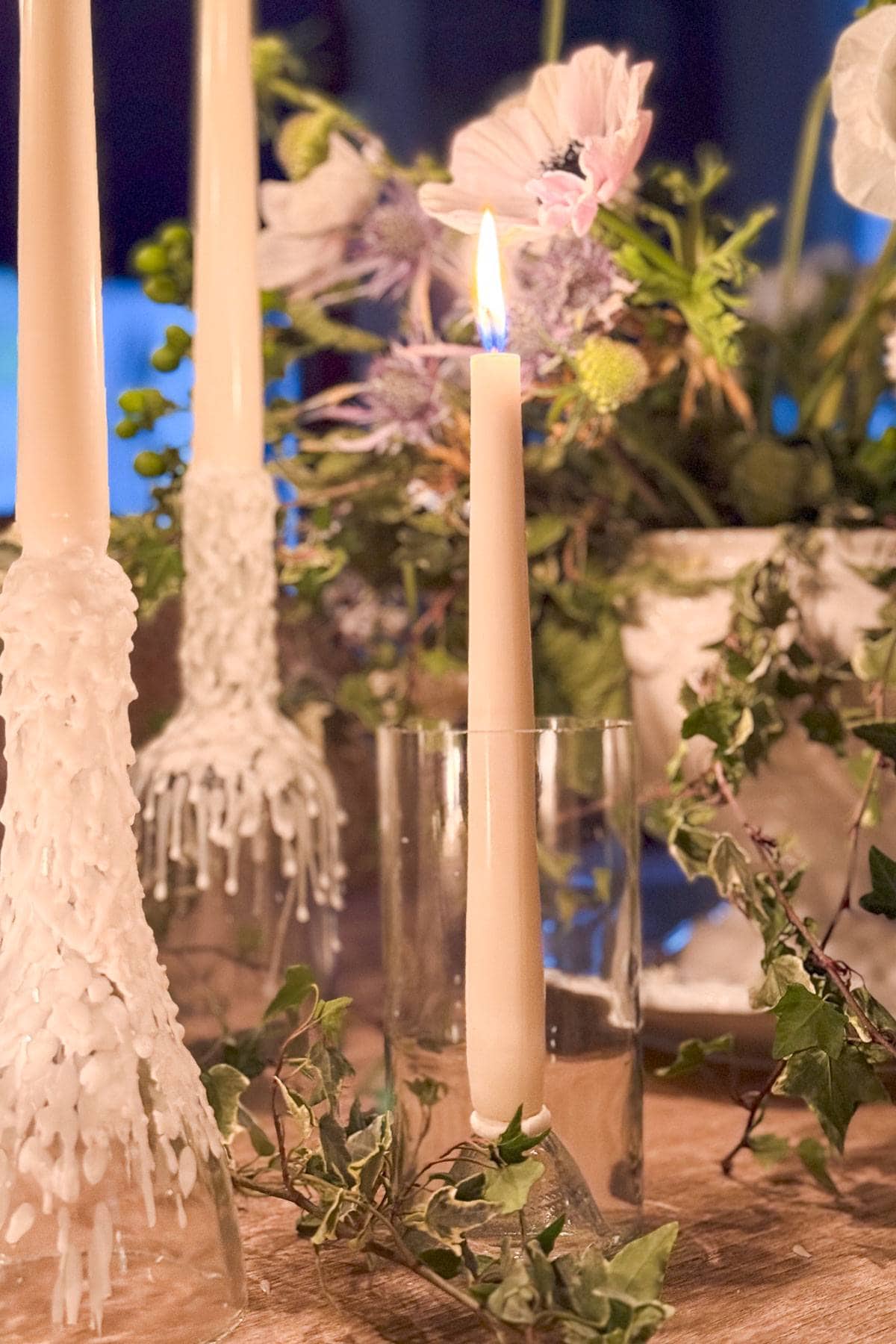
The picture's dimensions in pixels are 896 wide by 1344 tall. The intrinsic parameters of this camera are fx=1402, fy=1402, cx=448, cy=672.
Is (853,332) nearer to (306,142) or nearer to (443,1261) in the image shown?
(306,142)

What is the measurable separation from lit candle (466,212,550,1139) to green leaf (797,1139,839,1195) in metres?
0.13

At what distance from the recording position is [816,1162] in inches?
16.3

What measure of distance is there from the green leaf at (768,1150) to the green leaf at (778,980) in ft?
0.25

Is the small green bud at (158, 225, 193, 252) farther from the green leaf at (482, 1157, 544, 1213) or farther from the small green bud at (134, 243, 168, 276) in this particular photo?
the green leaf at (482, 1157, 544, 1213)

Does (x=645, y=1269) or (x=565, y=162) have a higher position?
(x=565, y=162)

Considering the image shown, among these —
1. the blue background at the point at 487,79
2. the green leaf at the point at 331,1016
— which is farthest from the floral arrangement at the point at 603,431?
the blue background at the point at 487,79

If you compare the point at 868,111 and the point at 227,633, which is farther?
the point at 227,633

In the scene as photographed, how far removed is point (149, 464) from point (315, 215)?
140mm

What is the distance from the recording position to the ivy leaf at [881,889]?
1.19 feet

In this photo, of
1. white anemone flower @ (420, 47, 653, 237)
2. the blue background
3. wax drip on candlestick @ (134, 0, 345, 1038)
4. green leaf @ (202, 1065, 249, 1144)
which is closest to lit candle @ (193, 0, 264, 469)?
wax drip on candlestick @ (134, 0, 345, 1038)

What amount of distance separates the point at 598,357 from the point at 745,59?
1189 millimetres

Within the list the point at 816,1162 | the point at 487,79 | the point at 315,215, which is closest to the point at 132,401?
the point at 315,215

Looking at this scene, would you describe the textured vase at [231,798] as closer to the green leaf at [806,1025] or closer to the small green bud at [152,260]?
the small green bud at [152,260]

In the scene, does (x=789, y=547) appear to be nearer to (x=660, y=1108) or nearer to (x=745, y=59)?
(x=660, y=1108)
